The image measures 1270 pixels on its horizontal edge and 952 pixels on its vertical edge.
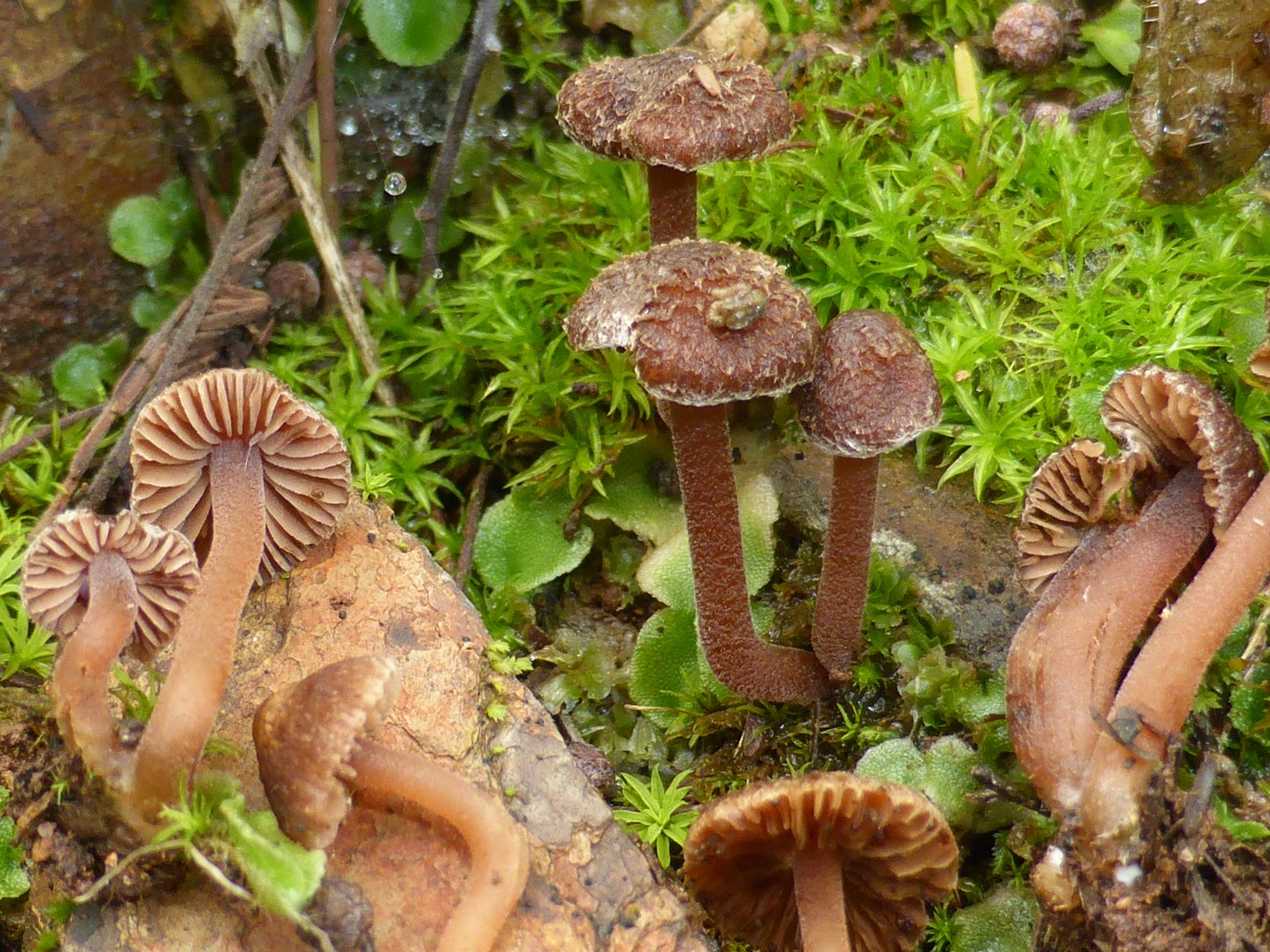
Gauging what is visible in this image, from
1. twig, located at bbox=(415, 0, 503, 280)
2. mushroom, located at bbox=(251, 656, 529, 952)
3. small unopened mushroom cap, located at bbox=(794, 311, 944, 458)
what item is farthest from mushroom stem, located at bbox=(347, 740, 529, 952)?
twig, located at bbox=(415, 0, 503, 280)

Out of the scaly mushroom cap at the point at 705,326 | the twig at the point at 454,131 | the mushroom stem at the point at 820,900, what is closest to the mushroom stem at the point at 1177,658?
the mushroom stem at the point at 820,900

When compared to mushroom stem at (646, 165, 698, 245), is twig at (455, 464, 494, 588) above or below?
below

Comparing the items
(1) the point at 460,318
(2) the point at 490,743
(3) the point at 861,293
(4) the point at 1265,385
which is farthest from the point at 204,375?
(4) the point at 1265,385

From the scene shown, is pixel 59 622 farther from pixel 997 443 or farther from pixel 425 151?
pixel 997 443

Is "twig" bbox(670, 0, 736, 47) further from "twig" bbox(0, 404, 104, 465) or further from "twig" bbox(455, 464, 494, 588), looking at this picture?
"twig" bbox(0, 404, 104, 465)

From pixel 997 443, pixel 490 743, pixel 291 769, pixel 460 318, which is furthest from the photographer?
pixel 460 318

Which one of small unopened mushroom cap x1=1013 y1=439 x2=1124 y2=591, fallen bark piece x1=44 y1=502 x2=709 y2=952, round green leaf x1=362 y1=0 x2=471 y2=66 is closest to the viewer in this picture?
fallen bark piece x1=44 y1=502 x2=709 y2=952

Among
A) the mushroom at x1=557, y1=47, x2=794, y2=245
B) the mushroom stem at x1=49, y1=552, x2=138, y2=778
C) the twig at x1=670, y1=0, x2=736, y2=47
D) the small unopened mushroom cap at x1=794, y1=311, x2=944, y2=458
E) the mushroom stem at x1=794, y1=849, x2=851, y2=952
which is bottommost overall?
the mushroom stem at x1=794, y1=849, x2=851, y2=952
